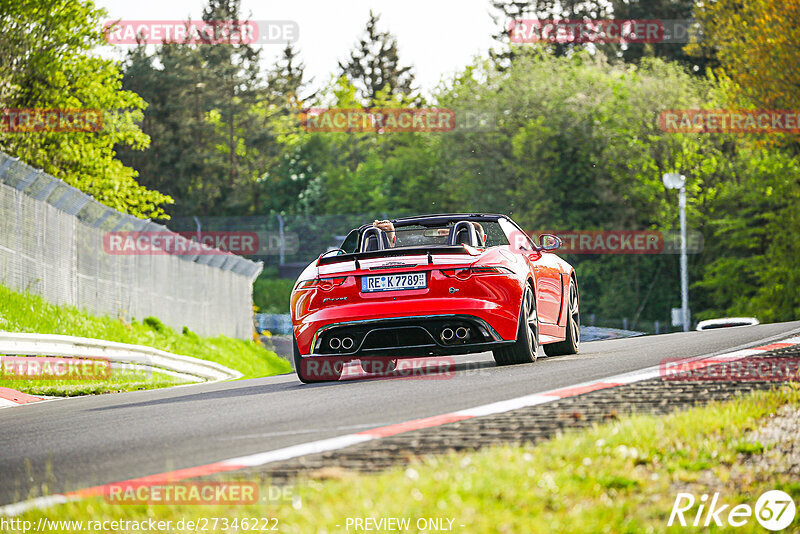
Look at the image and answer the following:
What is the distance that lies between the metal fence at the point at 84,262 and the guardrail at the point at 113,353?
2.64 m

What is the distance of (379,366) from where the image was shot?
13258mm

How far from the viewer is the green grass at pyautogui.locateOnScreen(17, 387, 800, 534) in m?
4.42

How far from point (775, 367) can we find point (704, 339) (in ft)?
18.1

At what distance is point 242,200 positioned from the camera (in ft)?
271

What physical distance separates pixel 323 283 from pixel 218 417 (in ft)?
8.14

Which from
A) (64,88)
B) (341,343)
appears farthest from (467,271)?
(64,88)

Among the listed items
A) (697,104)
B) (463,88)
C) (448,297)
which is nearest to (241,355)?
(448,297)

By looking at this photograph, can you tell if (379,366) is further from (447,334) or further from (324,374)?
(447,334)

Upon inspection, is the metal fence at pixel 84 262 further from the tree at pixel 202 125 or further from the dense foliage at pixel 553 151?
the tree at pixel 202 125

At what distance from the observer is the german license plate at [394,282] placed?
10.5 m

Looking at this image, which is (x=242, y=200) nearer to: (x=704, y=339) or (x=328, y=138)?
(x=328, y=138)

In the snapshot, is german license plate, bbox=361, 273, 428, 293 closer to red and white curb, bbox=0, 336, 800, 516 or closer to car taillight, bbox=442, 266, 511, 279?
car taillight, bbox=442, 266, 511, 279

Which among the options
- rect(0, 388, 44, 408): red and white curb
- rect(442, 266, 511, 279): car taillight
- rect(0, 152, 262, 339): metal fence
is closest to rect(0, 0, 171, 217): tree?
rect(0, 152, 262, 339): metal fence


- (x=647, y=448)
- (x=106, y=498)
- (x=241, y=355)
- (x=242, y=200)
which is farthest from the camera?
(x=242, y=200)
